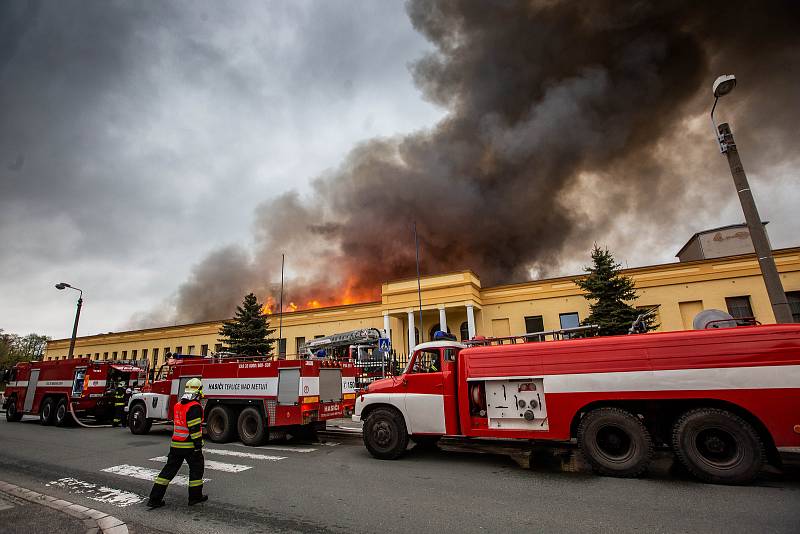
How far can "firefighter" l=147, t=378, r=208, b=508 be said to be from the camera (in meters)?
5.34

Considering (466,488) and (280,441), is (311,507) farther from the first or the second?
(280,441)

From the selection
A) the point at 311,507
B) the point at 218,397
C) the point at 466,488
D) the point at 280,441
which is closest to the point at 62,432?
the point at 218,397

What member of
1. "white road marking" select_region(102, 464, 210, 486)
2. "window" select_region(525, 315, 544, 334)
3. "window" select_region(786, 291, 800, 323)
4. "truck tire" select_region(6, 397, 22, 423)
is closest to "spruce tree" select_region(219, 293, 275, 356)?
"truck tire" select_region(6, 397, 22, 423)

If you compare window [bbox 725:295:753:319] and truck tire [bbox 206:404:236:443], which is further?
window [bbox 725:295:753:319]

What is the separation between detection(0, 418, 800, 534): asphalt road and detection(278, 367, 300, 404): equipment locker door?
65.9 inches

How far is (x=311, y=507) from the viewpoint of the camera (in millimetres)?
5281

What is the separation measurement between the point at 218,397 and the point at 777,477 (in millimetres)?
11993

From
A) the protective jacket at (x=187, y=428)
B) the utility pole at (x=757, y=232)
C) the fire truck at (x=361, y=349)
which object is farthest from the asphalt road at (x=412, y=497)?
the fire truck at (x=361, y=349)

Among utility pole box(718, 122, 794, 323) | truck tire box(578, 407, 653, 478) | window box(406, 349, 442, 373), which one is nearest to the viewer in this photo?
truck tire box(578, 407, 653, 478)

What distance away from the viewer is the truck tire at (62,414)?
15.5 metres

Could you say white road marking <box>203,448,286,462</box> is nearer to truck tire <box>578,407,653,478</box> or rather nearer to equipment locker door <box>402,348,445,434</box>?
equipment locker door <box>402,348,445,434</box>

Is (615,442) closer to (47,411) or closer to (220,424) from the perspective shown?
(220,424)

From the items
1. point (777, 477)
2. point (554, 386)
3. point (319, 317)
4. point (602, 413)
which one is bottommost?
point (777, 477)

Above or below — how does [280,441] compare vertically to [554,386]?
below
